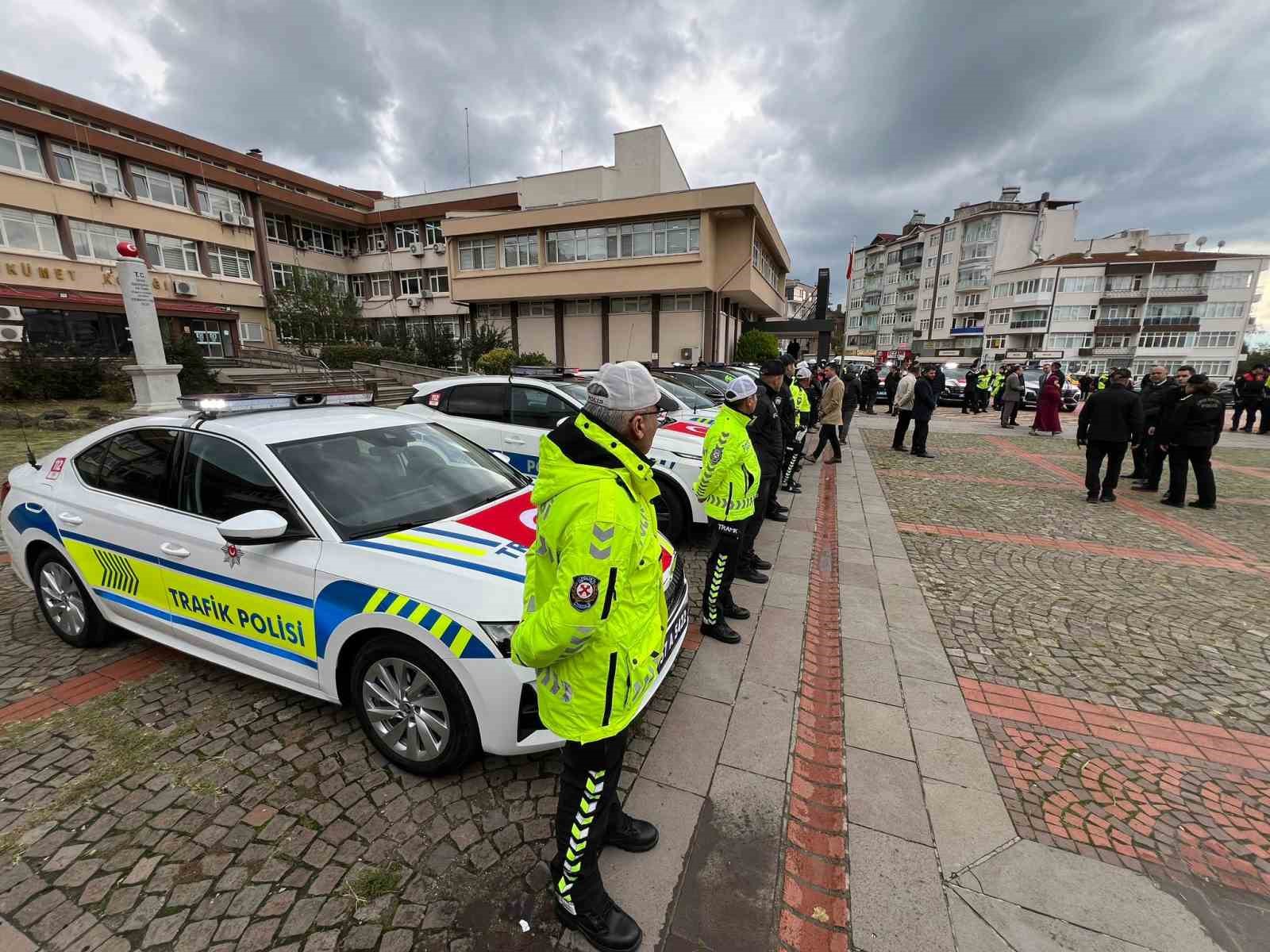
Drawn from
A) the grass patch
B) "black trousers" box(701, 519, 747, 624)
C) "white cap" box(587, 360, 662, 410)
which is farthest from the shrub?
"white cap" box(587, 360, 662, 410)

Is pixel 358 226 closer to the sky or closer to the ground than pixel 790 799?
closer to the sky

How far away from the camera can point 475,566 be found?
2418 mm

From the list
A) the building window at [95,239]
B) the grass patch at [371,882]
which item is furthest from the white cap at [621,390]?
the building window at [95,239]

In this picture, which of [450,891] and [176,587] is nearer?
[450,891]

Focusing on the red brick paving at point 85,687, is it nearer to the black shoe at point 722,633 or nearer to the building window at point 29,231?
the black shoe at point 722,633

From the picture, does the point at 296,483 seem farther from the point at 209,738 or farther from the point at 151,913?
the point at 151,913

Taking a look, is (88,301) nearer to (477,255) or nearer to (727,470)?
(477,255)

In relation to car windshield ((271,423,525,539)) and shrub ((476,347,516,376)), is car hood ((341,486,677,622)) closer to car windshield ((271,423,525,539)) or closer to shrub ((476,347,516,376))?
car windshield ((271,423,525,539))

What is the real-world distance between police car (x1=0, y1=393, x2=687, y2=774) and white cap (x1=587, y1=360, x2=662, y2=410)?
1058mm

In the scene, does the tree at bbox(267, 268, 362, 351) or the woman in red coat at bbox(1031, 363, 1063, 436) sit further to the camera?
the tree at bbox(267, 268, 362, 351)

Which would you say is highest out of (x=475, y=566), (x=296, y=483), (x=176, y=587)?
(x=296, y=483)

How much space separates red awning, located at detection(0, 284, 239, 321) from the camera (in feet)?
70.2

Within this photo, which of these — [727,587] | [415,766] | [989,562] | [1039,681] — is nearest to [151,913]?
[415,766]

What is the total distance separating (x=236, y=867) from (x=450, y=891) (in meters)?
0.89
